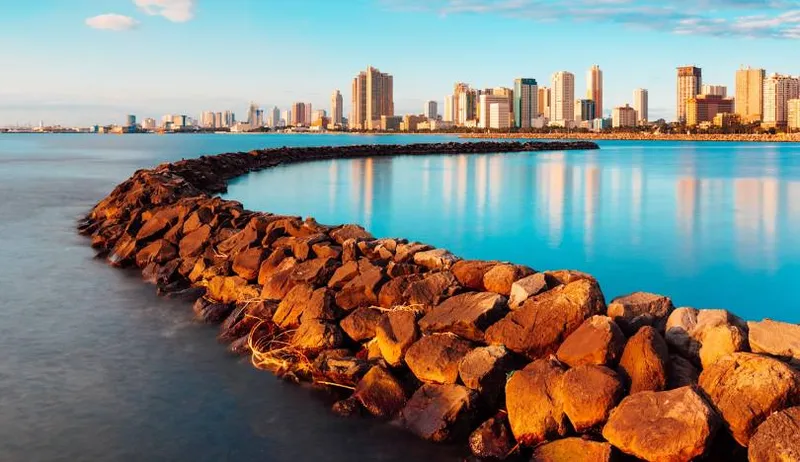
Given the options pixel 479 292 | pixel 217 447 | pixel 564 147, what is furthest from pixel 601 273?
pixel 564 147

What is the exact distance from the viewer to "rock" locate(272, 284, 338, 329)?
6.74 metres

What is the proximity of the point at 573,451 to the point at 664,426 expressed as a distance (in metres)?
0.55

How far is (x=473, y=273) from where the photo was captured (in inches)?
263

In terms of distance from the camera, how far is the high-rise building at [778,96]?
15762 cm

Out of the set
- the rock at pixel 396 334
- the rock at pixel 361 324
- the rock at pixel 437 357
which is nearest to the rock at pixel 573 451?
the rock at pixel 437 357

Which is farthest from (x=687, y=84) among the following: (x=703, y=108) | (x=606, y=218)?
(x=606, y=218)

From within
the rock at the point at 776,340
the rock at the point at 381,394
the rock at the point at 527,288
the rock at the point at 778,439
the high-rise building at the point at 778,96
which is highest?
the high-rise building at the point at 778,96

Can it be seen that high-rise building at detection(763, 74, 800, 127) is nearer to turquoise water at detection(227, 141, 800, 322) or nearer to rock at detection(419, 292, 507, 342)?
turquoise water at detection(227, 141, 800, 322)

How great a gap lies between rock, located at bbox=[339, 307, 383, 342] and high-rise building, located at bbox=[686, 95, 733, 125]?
173 meters

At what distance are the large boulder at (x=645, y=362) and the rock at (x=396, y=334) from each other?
167cm

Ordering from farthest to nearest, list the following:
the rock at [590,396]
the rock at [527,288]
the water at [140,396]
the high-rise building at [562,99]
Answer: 1. the high-rise building at [562,99]
2. the rock at [527,288]
3. the water at [140,396]
4. the rock at [590,396]

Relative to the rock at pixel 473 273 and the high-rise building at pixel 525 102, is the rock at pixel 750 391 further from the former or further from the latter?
the high-rise building at pixel 525 102

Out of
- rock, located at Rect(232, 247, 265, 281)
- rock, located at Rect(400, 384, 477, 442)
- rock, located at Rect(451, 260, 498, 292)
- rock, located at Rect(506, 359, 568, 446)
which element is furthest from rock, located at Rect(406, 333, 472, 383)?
rock, located at Rect(232, 247, 265, 281)

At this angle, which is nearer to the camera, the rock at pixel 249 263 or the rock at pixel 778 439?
the rock at pixel 778 439
